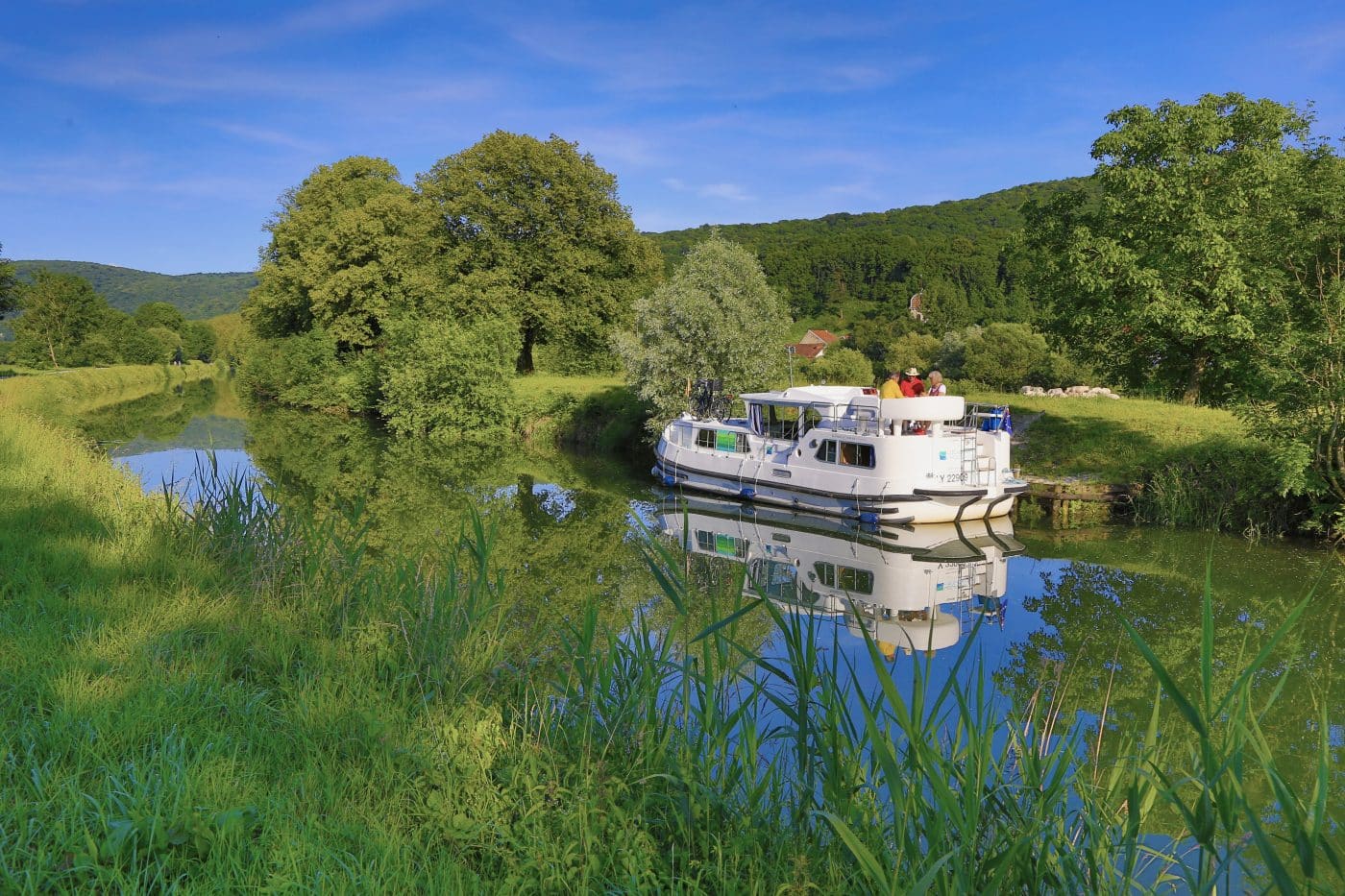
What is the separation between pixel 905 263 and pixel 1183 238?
81.0m

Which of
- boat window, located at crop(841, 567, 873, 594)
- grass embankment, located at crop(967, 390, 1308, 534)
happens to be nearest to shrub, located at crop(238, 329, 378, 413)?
grass embankment, located at crop(967, 390, 1308, 534)

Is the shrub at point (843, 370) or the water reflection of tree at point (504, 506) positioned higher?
the shrub at point (843, 370)

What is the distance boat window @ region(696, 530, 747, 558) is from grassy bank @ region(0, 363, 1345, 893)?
838 centimetres

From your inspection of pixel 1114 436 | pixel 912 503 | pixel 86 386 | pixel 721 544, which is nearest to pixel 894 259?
pixel 86 386

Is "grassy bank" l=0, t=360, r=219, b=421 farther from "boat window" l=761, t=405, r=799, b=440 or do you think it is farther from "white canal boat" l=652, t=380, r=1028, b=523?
"boat window" l=761, t=405, r=799, b=440

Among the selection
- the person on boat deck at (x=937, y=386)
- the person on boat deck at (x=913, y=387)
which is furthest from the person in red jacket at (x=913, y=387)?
the person on boat deck at (x=937, y=386)

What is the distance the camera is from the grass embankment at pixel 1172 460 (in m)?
14.0

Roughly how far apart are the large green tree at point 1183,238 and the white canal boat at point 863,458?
136 inches

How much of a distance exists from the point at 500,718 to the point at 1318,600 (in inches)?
418

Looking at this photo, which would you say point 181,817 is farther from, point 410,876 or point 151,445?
point 151,445

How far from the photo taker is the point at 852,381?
43.6 meters

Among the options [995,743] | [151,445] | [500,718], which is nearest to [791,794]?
[500,718]

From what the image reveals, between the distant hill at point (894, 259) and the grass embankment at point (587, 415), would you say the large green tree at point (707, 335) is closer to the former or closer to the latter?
the grass embankment at point (587, 415)

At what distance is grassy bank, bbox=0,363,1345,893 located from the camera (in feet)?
8.96
